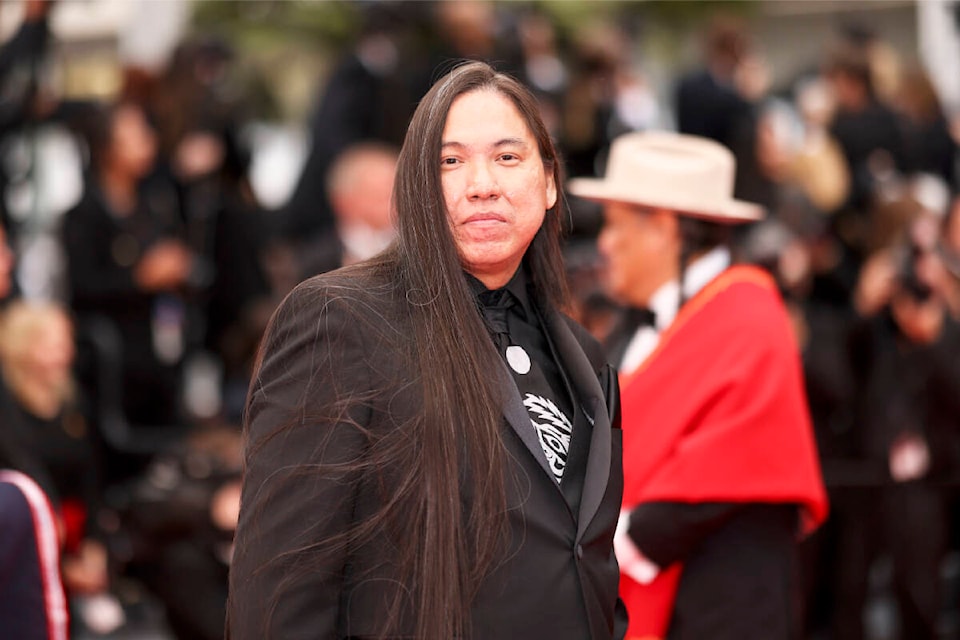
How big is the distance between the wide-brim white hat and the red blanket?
0.32 meters

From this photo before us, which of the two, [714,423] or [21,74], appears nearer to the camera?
[714,423]

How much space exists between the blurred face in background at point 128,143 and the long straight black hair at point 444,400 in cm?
530

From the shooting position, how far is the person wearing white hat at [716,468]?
3969 millimetres

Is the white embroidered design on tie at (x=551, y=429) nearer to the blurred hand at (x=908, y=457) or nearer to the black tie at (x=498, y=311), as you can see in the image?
the black tie at (x=498, y=311)

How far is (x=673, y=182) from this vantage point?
4.42m

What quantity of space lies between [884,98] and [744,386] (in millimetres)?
6732

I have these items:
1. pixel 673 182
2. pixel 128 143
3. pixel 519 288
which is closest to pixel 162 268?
pixel 128 143

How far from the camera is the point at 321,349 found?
2.54m

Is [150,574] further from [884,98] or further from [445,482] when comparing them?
[884,98]

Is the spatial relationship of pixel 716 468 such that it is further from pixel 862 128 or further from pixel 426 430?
pixel 862 128

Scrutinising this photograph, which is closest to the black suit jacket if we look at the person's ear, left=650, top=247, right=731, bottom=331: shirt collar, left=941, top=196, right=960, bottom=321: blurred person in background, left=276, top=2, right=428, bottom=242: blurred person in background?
the person's ear

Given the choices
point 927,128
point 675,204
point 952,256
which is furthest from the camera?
point 927,128

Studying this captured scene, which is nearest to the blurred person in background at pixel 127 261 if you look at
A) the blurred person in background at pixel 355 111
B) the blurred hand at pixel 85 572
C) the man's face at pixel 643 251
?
the blurred person in background at pixel 355 111

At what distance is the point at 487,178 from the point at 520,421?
447 mm
